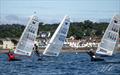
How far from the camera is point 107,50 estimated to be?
74750mm

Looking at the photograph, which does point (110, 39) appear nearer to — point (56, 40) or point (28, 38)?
point (56, 40)

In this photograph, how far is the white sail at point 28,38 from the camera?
7756cm

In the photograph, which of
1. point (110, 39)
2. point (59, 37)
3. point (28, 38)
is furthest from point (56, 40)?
point (110, 39)

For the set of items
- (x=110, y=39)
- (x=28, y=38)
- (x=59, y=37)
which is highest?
(x=110, y=39)

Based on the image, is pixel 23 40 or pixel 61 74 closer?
pixel 61 74

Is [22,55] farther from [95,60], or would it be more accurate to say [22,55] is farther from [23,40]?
[95,60]

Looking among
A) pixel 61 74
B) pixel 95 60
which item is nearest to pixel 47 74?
pixel 61 74

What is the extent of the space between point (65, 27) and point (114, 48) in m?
7.33


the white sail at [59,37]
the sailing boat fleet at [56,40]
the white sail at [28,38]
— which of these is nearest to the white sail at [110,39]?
the sailing boat fleet at [56,40]

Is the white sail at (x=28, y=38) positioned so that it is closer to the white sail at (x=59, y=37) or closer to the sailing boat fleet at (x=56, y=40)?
the sailing boat fleet at (x=56, y=40)

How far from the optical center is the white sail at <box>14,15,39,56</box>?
77.6 m

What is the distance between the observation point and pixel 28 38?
77688mm

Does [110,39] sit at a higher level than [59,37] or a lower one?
higher

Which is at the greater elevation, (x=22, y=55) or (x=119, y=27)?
(x=119, y=27)
